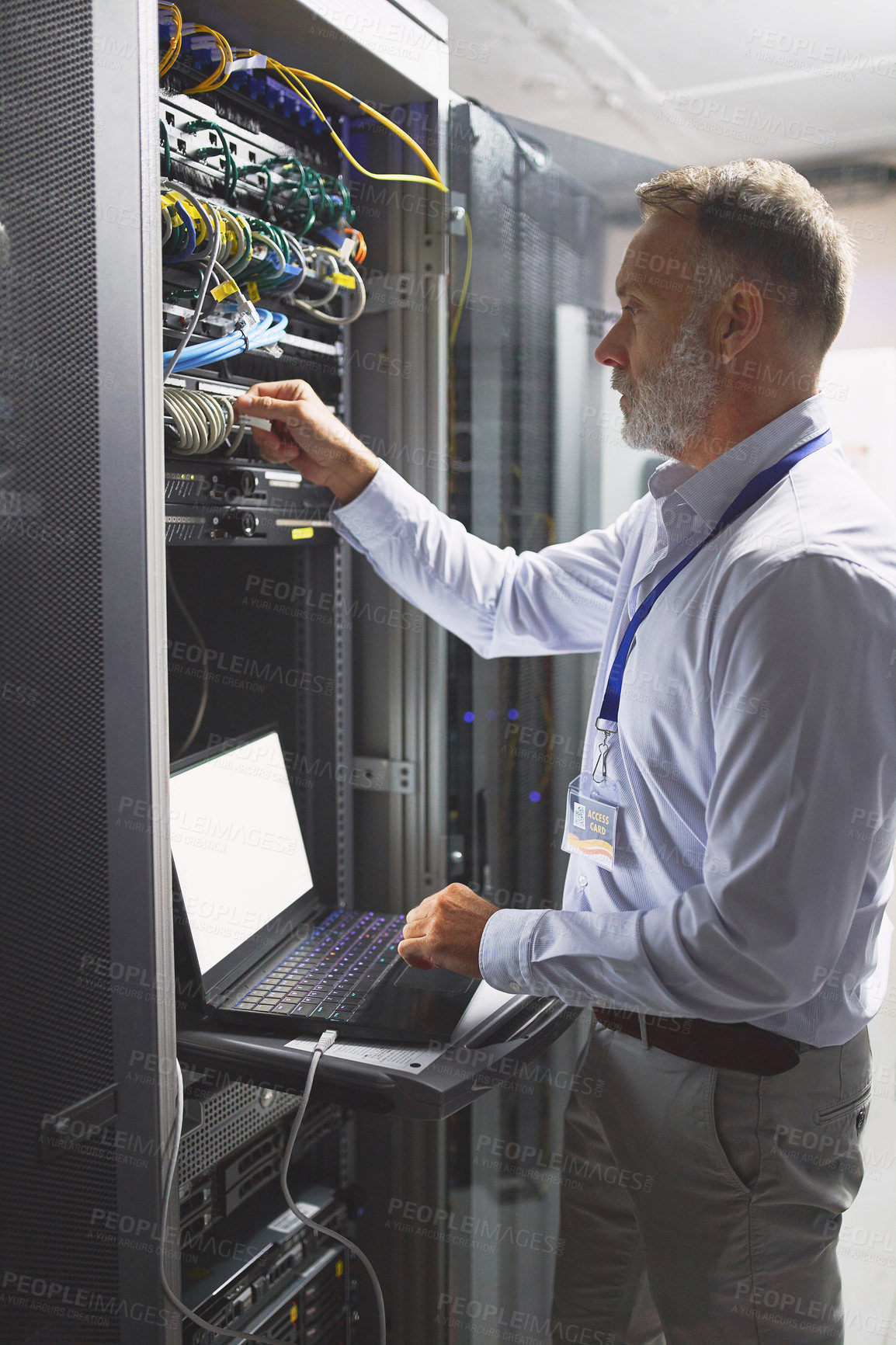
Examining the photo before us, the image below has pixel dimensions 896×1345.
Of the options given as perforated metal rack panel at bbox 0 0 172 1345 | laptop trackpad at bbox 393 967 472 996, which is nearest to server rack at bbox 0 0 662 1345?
perforated metal rack panel at bbox 0 0 172 1345

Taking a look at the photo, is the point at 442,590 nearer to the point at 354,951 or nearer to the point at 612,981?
the point at 354,951

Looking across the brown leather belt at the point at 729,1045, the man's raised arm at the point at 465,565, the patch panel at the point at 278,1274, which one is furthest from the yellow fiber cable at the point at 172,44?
the patch panel at the point at 278,1274

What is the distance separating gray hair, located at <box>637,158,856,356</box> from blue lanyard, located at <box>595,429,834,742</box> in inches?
5.6

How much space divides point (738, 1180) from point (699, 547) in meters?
0.77

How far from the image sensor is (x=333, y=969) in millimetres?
1500

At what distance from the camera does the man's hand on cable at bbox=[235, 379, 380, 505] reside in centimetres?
145

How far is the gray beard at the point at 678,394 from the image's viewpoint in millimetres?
1278

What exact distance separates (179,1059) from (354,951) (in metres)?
0.32

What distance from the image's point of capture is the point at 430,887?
73.9 inches

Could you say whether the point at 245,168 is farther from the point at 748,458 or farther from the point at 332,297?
the point at 748,458

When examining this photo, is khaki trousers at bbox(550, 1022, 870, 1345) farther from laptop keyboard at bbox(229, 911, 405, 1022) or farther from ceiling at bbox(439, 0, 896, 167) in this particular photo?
ceiling at bbox(439, 0, 896, 167)

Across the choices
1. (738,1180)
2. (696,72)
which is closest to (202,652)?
(738,1180)

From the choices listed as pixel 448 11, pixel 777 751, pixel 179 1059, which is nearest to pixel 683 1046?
pixel 777 751

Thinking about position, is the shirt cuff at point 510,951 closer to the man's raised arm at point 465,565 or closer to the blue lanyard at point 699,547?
the blue lanyard at point 699,547
